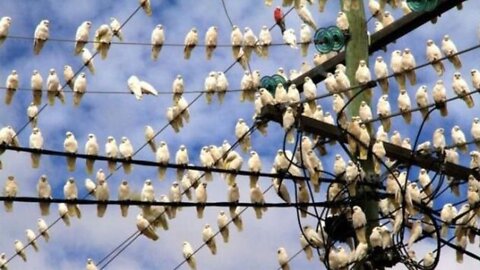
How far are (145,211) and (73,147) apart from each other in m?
0.92

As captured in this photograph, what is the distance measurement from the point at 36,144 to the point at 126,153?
840 millimetres

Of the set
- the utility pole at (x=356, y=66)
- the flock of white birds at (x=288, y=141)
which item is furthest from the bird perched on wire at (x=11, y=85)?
the utility pole at (x=356, y=66)

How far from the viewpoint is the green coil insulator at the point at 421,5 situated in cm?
931

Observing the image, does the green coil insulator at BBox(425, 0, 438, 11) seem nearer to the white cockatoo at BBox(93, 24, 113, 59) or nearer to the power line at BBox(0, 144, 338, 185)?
the power line at BBox(0, 144, 338, 185)

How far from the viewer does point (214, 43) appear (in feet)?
35.7

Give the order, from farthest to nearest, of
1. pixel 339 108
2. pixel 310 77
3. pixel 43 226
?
pixel 43 226 → pixel 310 77 → pixel 339 108

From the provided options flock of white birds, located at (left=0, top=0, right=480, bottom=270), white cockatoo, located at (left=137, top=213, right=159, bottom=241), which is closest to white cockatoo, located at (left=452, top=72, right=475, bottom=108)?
flock of white birds, located at (left=0, top=0, right=480, bottom=270)

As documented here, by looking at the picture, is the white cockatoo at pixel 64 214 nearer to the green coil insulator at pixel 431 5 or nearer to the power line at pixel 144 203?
the power line at pixel 144 203

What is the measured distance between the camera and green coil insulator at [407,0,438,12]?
931cm

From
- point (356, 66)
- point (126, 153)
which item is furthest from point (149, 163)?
point (356, 66)

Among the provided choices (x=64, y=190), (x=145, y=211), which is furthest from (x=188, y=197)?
(x=64, y=190)

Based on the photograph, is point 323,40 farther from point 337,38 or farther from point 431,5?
point 431,5

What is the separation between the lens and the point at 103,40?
1050cm

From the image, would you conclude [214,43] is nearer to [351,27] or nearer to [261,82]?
[261,82]
